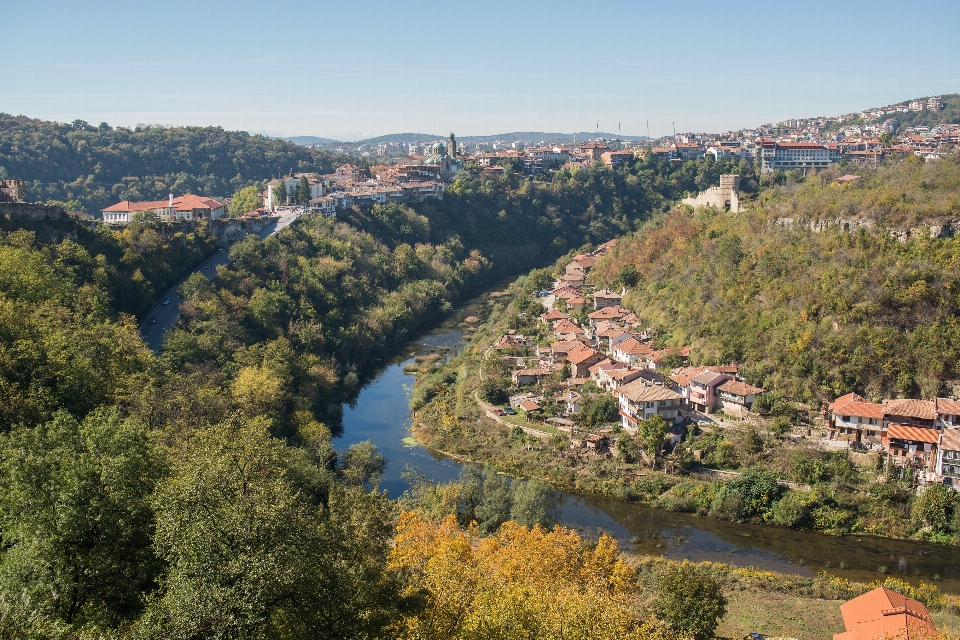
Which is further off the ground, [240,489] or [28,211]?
[28,211]

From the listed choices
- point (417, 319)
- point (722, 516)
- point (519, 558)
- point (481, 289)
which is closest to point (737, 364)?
point (722, 516)

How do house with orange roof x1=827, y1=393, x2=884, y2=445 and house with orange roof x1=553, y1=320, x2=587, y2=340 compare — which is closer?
house with orange roof x1=827, y1=393, x2=884, y2=445

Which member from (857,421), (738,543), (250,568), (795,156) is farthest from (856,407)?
(795,156)

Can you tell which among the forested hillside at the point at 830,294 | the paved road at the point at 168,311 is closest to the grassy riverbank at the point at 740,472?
the forested hillside at the point at 830,294

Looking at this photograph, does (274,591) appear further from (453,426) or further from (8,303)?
(453,426)

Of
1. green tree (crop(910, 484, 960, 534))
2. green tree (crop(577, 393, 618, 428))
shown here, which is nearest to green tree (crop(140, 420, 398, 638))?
green tree (crop(577, 393, 618, 428))

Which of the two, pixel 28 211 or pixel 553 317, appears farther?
pixel 553 317

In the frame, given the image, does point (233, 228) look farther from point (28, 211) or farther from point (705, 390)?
point (705, 390)

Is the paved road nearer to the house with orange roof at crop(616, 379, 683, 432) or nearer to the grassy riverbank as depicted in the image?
the grassy riverbank
